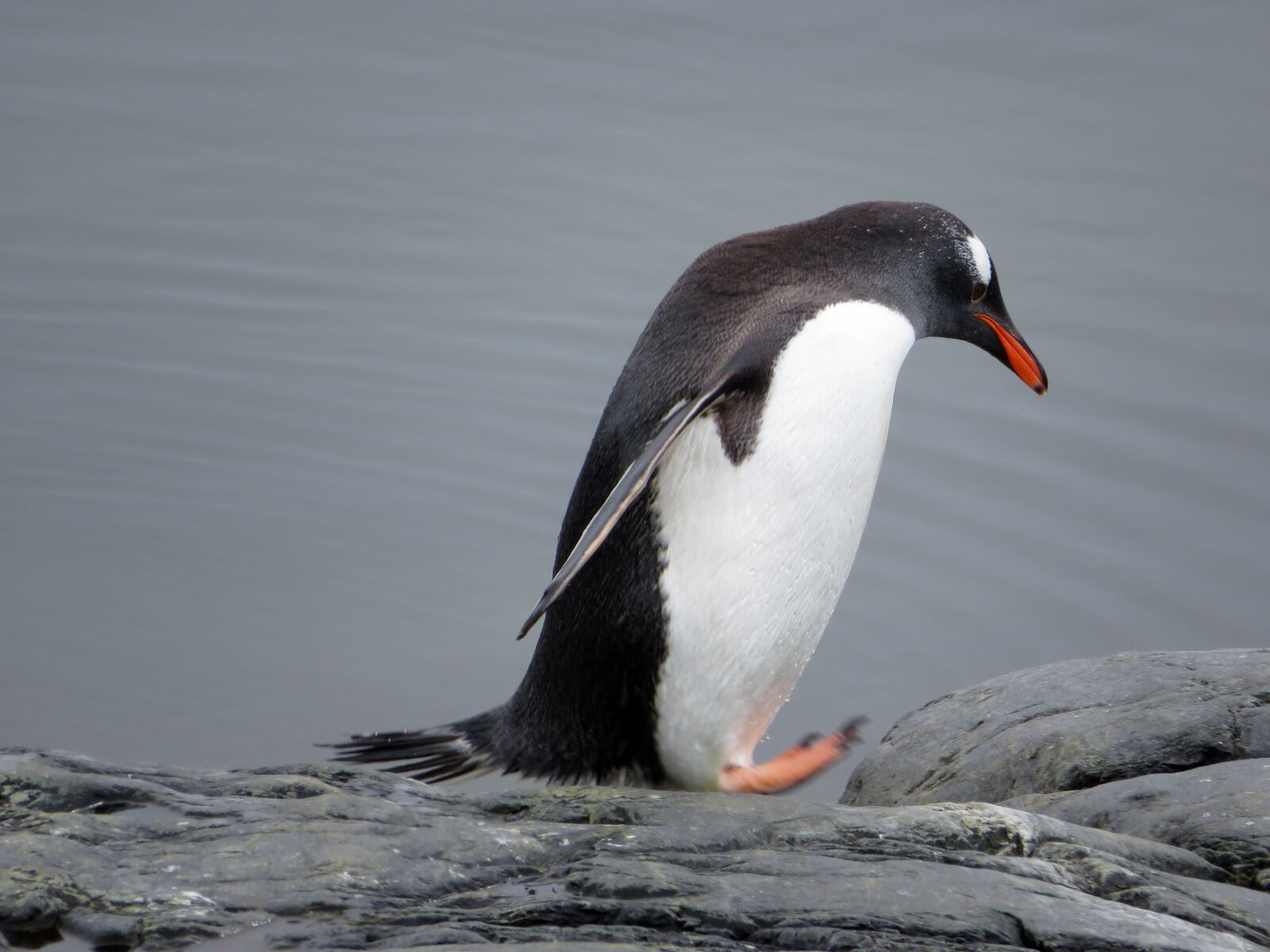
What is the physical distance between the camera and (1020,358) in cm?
254

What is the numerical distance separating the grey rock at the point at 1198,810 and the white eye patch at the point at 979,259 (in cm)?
78

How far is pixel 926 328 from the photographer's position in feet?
7.73

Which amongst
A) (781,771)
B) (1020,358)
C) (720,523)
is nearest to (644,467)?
(720,523)

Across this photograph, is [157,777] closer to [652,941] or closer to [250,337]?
[652,941]

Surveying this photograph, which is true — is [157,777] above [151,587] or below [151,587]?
below

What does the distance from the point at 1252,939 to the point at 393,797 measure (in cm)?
90

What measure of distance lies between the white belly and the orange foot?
0.09 ft

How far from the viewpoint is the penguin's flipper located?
1.91 meters

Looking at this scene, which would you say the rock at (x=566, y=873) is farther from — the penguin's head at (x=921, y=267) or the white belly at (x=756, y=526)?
the penguin's head at (x=921, y=267)

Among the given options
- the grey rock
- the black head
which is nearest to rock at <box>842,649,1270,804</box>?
the grey rock

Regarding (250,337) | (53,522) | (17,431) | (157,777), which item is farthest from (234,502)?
(157,777)

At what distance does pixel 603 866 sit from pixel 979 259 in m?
1.27

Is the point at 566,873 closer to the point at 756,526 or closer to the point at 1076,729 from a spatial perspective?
the point at 756,526

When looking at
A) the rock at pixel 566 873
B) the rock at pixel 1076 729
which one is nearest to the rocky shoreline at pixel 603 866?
the rock at pixel 566 873
